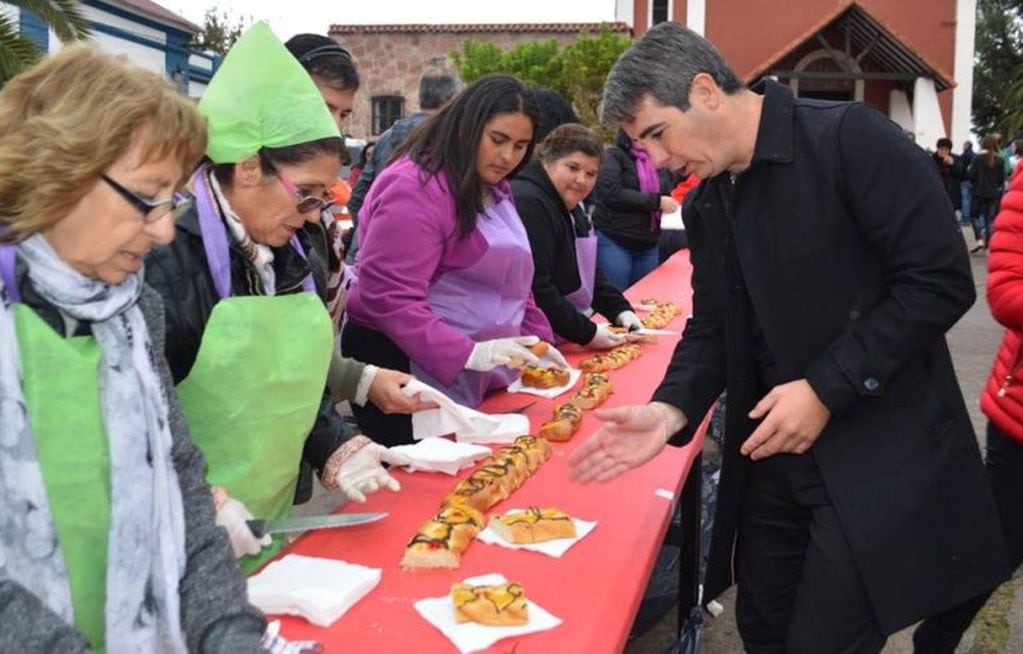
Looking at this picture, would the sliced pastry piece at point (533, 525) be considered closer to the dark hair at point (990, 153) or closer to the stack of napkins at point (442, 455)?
the stack of napkins at point (442, 455)

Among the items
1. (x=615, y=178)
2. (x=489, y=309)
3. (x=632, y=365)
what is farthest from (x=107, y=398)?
(x=615, y=178)

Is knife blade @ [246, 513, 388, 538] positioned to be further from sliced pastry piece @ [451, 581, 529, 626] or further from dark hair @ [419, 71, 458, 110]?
dark hair @ [419, 71, 458, 110]

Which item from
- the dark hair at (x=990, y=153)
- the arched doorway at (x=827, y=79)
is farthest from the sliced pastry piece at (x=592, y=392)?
the arched doorway at (x=827, y=79)

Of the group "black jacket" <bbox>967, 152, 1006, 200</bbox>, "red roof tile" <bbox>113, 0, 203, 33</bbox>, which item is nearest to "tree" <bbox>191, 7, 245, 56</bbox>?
"red roof tile" <bbox>113, 0, 203, 33</bbox>

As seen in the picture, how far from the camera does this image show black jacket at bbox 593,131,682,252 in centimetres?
594

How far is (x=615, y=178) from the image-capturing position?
6047 mm

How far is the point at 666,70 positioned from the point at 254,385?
0.91m

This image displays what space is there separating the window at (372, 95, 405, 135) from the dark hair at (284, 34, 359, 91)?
68.9ft

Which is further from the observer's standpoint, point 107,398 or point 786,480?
point 786,480

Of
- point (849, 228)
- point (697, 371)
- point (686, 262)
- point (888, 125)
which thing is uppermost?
point (888, 125)

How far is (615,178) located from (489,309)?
3.27 m

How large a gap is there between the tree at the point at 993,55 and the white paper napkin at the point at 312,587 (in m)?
34.8

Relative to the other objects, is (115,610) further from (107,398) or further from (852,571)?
(852,571)

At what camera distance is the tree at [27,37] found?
6.93 meters
